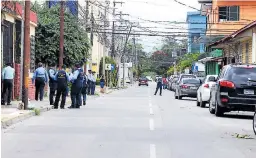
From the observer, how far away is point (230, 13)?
2146 inches

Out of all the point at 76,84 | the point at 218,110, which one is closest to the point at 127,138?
the point at 218,110

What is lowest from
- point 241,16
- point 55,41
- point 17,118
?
point 17,118

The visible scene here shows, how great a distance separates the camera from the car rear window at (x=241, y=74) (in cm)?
1872

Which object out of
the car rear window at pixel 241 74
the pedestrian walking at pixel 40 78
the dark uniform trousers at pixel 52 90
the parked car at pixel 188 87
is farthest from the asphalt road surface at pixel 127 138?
the parked car at pixel 188 87

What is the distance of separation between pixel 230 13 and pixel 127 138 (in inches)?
1716

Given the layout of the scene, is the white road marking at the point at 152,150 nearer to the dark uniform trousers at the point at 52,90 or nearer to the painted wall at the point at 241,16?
the dark uniform trousers at the point at 52,90

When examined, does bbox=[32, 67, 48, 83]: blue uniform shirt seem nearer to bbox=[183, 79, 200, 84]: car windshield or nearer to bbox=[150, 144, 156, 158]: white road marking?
bbox=[183, 79, 200, 84]: car windshield

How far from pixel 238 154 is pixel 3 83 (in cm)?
1320

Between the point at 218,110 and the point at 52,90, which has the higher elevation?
the point at 52,90

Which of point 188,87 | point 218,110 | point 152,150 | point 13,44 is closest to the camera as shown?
point 152,150

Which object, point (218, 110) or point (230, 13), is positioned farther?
point (230, 13)

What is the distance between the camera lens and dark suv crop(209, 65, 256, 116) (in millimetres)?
18672

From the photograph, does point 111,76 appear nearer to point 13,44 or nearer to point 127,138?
point 13,44

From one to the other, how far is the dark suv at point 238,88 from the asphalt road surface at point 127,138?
2.35ft
